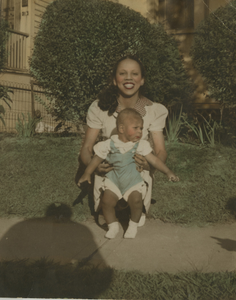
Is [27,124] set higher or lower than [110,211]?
higher

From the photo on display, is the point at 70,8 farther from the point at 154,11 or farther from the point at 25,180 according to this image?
the point at 25,180

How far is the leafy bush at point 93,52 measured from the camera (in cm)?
285

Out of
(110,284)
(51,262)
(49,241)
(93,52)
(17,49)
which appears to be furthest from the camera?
(93,52)

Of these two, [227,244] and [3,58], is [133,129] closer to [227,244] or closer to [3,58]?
[227,244]

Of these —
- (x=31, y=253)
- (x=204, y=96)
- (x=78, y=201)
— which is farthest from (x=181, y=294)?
(x=204, y=96)

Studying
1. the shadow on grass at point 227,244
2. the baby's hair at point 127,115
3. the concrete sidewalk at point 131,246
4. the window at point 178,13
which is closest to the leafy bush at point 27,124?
the concrete sidewalk at point 131,246

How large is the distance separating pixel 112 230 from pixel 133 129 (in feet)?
2.58

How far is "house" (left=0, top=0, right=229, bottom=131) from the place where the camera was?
2545mm

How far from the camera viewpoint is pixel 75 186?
337cm

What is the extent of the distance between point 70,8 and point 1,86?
1028 millimetres

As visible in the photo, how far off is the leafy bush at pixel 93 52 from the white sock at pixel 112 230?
110 centimetres

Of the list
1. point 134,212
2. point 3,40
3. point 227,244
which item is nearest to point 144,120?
point 134,212

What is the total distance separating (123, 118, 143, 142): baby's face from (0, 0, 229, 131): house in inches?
34.5

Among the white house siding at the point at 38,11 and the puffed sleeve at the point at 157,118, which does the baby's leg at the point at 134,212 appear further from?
the white house siding at the point at 38,11
